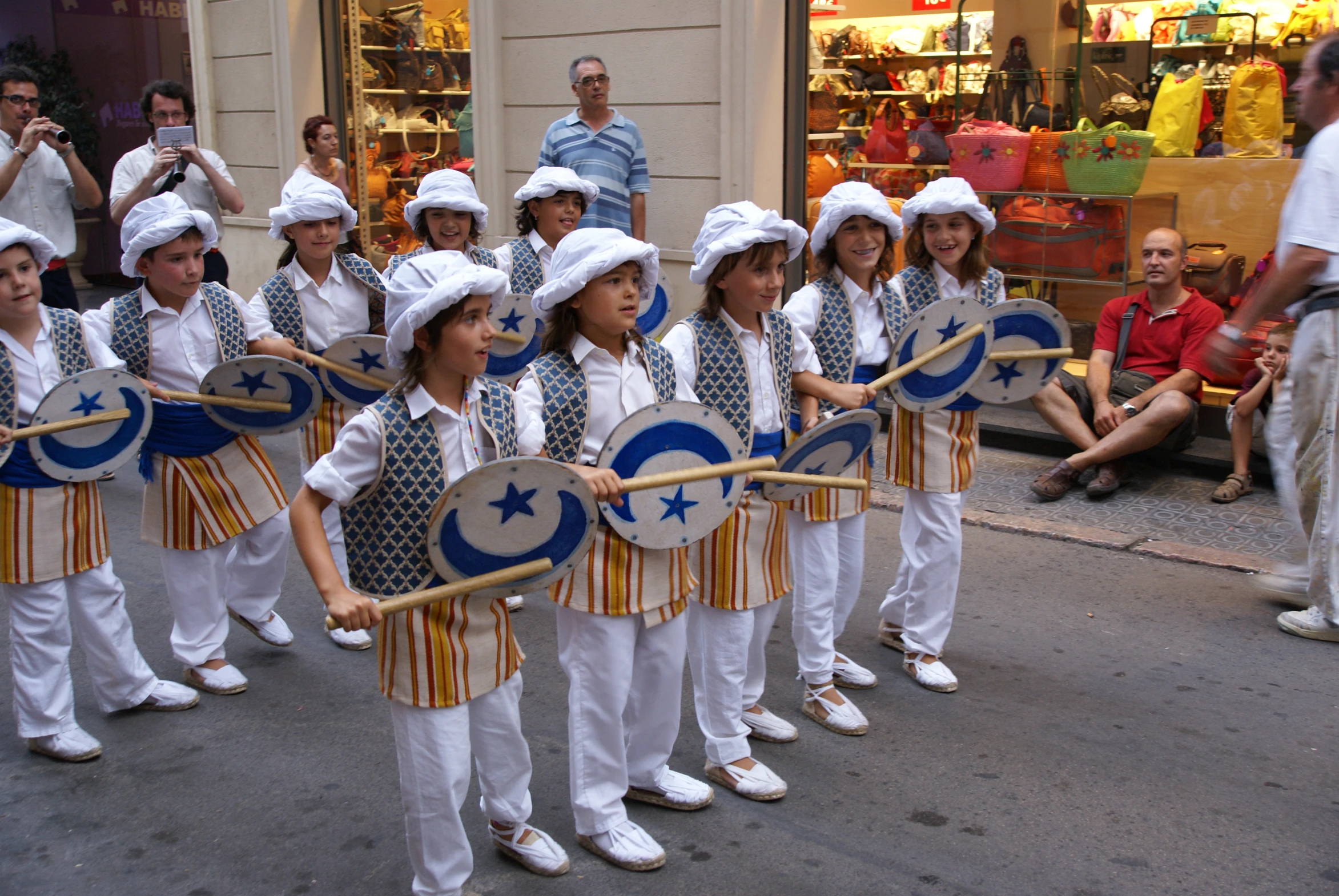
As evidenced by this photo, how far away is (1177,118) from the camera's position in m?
7.20

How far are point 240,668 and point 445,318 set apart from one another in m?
2.37

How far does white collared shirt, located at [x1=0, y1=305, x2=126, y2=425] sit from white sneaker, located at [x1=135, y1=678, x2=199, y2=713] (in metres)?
1.04

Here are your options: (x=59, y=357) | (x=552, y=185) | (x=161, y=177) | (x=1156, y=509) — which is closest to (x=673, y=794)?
(x=59, y=357)

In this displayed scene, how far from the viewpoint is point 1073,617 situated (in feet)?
15.7

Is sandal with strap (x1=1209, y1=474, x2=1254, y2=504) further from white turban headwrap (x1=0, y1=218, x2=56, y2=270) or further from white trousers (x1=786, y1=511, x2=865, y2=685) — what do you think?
white turban headwrap (x1=0, y1=218, x2=56, y2=270)

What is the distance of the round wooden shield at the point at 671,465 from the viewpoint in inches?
115

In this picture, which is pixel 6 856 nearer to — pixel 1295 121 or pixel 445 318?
pixel 445 318

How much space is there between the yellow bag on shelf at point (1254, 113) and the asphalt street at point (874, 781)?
326cm

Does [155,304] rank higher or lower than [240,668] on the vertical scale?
higher

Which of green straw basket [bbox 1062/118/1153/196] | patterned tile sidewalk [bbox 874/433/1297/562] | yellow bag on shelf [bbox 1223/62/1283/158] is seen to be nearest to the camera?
patterned tile sidewalk [bbox 874/433/1297/562]

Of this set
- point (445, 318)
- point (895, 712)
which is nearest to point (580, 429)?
point (445, 318)

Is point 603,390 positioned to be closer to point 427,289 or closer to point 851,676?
point 427,289

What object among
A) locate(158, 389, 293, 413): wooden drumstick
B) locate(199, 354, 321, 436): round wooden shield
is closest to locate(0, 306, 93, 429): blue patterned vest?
locate(158, 389, 293, 413): wooden drumstick

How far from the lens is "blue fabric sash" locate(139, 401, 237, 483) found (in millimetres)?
4117
